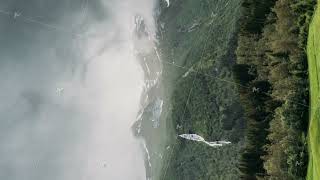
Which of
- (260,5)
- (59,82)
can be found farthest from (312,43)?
(59,82)

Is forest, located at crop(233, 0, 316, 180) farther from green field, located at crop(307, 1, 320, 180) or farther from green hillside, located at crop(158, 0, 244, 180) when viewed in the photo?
green hillside, located at crop(158, 0, 244, 180)

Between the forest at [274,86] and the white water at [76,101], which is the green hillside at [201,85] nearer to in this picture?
Result: the forest at [274,86]

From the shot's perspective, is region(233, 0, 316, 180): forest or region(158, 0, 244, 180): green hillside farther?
region(158, 0, 244, 180): green hillside

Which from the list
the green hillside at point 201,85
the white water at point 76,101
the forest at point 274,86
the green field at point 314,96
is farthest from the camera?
the white water at point 76,101

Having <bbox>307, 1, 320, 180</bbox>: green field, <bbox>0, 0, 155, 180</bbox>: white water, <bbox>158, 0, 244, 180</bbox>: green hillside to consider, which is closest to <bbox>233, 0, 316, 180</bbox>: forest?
<bbox>307, 1, 320, 180</bbox>: green field

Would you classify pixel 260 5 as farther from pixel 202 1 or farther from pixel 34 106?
pixel 34 106

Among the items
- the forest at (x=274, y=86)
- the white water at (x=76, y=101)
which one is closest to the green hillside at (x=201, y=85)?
the forest at (x=274, y=86)
